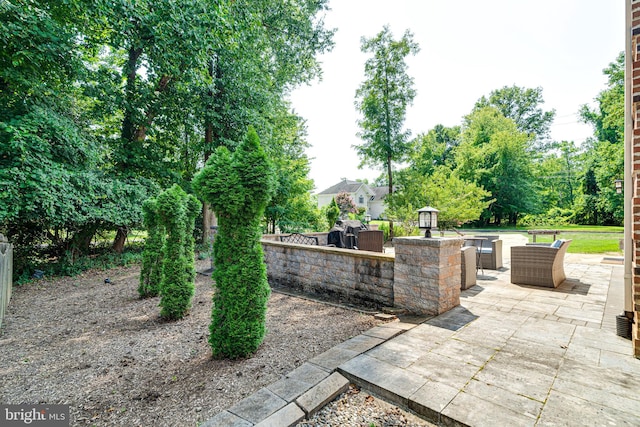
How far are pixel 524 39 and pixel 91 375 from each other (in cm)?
1053

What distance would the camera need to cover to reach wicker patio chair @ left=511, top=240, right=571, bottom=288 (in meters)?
4.81

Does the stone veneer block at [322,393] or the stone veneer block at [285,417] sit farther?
the stone veneer block at [322,393]

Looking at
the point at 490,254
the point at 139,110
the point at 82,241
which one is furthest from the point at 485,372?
the point at 139,110

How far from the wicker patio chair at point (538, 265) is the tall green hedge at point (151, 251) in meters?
6.61

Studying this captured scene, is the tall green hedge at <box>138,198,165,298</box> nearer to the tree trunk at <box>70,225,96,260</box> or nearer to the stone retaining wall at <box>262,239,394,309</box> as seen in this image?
the stone retaining wall at <box>262,239,394,309</box>

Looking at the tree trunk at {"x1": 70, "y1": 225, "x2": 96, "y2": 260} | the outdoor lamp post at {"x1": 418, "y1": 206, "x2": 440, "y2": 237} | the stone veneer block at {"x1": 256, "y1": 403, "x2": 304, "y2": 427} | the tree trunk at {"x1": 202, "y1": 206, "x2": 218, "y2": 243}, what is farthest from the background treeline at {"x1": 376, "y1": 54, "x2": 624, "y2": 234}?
the tree trunk at {"x1": 70, "y1": 225, "x2": 96, "y2": 260}

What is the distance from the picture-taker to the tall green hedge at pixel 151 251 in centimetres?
505

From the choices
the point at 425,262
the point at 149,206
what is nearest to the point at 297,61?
the point at 149,206

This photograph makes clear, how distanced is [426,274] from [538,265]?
2.79m

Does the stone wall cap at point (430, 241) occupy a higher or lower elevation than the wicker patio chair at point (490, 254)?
higher

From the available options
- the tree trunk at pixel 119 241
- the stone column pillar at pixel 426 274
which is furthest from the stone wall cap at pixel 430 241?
the tree trunk at pixel 119 241

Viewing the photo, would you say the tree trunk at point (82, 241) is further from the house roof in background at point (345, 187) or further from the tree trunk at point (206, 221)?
the house roof in background at point (345, 187)

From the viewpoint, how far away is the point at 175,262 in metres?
4.03

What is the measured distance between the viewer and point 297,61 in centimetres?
1186
